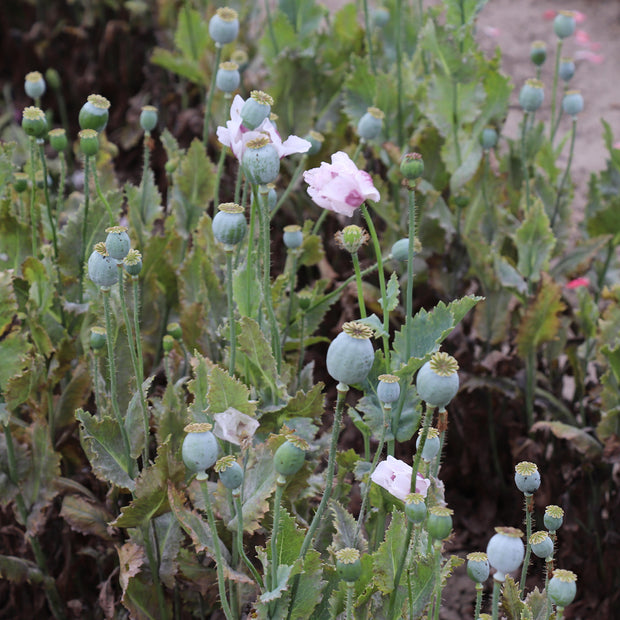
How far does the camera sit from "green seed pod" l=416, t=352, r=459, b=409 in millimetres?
1002

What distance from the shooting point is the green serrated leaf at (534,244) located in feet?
6.40

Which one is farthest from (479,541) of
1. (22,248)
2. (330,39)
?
(330,39)

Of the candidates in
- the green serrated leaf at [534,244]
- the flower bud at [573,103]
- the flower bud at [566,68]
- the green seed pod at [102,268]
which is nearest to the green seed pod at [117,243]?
the green seed pod at [102,268]

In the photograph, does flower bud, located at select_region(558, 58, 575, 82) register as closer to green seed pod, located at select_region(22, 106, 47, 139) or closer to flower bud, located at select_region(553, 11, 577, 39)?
flower bud, located at select_region(553, 11, 577, 39)

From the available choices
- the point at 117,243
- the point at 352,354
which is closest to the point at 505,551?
the point at 352,354

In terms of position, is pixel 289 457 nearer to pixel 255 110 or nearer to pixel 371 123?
pixel 255 110

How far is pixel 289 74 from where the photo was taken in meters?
2.50

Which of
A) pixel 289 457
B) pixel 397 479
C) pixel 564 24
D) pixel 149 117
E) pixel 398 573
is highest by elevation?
pixel 564 24

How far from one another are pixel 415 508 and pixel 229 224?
0.42 meters

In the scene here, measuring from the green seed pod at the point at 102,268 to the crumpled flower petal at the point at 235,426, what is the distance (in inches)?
9.2

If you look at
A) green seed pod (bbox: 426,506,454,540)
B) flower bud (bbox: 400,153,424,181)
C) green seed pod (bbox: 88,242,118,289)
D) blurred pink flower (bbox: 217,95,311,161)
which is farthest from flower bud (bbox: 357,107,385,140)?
green seed pod (bbox: 426,506,454,540)

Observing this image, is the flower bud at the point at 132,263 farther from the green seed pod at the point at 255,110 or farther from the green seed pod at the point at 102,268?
the green seed pod at the point at 255,110

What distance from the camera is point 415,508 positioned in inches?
40.6

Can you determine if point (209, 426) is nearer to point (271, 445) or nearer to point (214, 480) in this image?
point (271, 445)
